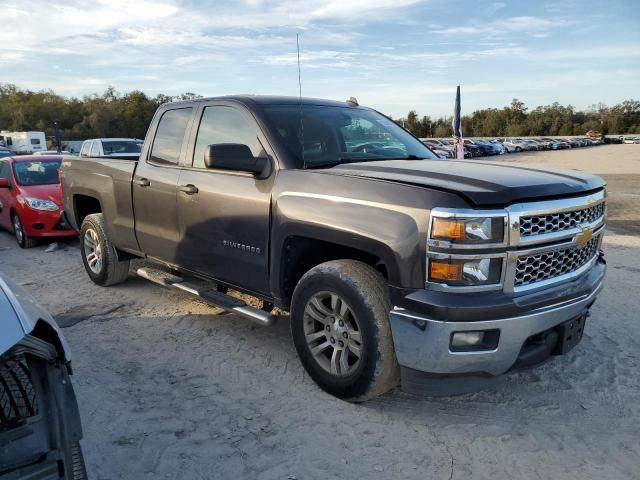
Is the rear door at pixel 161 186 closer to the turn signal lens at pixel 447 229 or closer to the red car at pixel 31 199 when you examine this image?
the turn signal lens at pixel 447 229

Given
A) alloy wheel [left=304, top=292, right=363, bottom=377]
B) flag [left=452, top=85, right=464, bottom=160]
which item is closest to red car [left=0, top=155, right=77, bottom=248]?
alloy wheel [left=304, top=292, right=363, bottom=377]

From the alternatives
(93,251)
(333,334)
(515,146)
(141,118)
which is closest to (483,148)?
(515,146)

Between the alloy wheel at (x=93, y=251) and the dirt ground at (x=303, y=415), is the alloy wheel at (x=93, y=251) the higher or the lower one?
the higher one

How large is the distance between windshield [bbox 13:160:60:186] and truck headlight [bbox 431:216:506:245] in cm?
806

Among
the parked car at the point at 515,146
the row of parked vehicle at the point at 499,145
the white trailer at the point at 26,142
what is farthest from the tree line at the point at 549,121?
the white trailer at the point at 26,142

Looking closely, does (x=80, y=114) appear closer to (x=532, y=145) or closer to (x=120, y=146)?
(x=532, y=145)

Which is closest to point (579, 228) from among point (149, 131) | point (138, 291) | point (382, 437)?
point (382, 437)

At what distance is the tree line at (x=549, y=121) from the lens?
105 m

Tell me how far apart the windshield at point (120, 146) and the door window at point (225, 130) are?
9.88 m

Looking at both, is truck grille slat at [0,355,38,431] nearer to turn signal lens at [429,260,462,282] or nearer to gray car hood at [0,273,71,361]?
gray car hood at [0,273,71,361]

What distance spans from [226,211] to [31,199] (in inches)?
236

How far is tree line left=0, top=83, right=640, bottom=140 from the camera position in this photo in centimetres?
8475

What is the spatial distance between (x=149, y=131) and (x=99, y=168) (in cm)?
91

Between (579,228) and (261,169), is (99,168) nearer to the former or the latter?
(261,169)
